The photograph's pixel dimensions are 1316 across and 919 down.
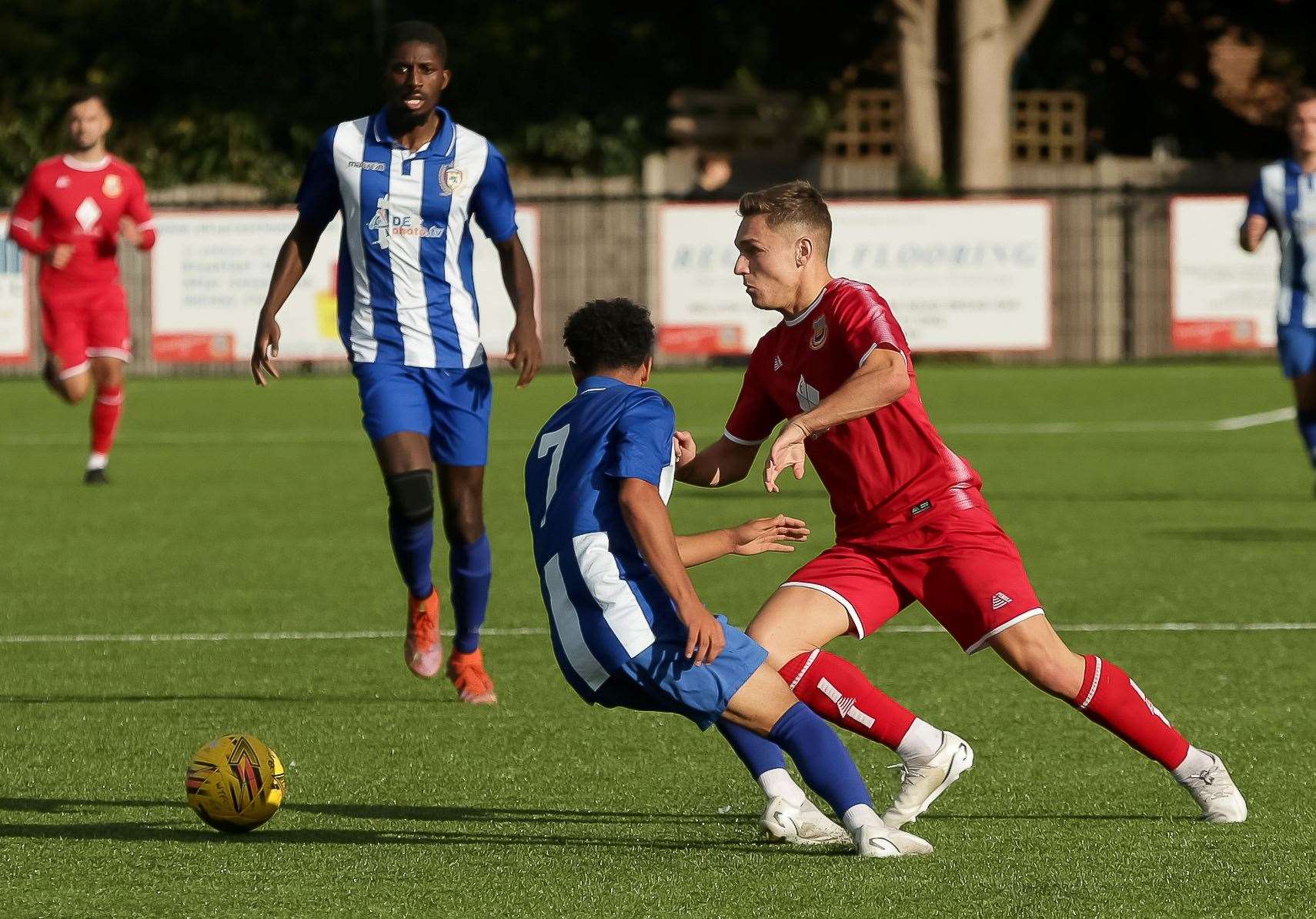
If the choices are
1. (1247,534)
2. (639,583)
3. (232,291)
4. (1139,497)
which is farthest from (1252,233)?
(232,291)

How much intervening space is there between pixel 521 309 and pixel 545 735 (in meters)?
1.55

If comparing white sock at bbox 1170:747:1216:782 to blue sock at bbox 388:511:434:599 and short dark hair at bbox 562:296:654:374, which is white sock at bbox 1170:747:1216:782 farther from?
blue sock at bbox 388:511:434:599

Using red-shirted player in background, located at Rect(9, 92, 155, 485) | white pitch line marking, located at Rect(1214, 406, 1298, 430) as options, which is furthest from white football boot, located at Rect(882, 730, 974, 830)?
white pitch line marking, located at Rect(1214, 406, 1298, 430)

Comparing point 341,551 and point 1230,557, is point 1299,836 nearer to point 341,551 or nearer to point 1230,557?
point 1230,557

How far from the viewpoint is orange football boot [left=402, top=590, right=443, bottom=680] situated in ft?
23.5

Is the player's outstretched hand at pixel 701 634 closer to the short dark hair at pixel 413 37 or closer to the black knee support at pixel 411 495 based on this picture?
the black knee support at pixel 411 495

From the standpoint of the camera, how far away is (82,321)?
46.4ft

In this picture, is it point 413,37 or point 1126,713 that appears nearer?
point 1126,713

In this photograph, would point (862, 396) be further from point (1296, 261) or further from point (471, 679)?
point (1296, 261)

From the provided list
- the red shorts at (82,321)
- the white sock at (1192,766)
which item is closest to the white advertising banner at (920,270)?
the red shorts at (82,321)

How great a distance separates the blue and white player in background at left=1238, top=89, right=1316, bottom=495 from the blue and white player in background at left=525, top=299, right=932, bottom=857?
755 cm

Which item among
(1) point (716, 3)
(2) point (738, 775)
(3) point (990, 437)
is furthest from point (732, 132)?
(2) point (738, 775)

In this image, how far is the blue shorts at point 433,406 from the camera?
7.17m

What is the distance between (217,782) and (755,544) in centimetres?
137
